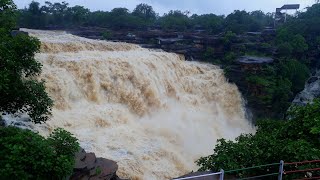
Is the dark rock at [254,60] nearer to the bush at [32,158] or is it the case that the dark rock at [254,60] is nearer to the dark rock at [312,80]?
the dark rock at [312,80]

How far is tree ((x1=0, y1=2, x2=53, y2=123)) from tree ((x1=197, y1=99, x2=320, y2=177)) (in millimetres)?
3183

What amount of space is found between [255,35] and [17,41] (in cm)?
2440

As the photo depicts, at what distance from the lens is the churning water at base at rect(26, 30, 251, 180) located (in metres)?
11.5

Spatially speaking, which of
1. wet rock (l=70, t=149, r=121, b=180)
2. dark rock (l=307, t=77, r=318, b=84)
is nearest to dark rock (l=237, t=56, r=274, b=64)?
dark rock (l=307, t=77, r=318, b=84)

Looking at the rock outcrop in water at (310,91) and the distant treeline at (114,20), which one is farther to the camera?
the distant treeline at (114,20)

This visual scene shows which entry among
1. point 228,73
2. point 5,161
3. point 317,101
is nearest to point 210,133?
point 228,73

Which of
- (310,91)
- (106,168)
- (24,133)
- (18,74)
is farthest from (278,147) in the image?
(310,91)

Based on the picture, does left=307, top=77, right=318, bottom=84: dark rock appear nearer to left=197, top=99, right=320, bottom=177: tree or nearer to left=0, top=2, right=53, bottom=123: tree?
left=197, top=99, right=320, bottom=177: tree

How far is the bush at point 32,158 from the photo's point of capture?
516cm

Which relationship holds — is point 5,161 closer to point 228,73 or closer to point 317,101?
point 317,101

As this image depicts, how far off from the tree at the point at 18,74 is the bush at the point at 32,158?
2.79 feet

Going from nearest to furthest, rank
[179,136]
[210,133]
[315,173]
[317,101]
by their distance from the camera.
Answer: [315,173]
[317,101]
[179,136]
[210,133]

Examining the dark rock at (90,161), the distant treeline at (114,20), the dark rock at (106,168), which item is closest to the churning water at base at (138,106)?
the dark rock at (106,168)

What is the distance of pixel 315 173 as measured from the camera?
5.80m
